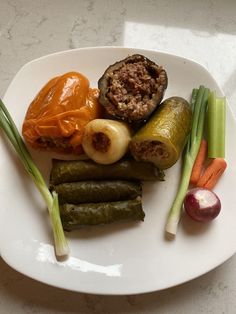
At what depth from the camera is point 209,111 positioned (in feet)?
6.31

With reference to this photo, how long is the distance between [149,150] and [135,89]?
25 cm

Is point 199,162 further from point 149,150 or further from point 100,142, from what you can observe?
point 100,142

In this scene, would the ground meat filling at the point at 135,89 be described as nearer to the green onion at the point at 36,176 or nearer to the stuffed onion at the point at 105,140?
the stuffed onion at the point at 105,140

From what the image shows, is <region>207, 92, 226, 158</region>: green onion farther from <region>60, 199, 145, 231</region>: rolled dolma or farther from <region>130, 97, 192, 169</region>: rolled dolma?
<region>60, 199, 145, 231</region>: rolled dolma

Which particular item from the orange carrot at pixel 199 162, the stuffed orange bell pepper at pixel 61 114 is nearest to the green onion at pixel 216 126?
the orange carrot at pixel 199 162

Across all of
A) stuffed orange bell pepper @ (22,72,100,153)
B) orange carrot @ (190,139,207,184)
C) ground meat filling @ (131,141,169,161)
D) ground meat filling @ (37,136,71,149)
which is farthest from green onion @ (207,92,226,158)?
ground meat filling @ (37,136,71,149)

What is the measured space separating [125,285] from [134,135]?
57 centimetres

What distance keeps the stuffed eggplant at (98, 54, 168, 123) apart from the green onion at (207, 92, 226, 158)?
0.81ft

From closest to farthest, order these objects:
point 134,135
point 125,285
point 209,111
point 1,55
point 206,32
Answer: point 125,285
point 134,135
point 209,111
point 1,55
point 206,32

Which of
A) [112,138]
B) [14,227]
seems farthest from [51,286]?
[112,138]

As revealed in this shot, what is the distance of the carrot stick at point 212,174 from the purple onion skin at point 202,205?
0.21ft

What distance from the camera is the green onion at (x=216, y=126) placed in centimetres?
187

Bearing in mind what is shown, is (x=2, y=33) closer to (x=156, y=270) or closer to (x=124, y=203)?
(x=124, y=203)

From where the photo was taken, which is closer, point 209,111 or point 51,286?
point 51,286
